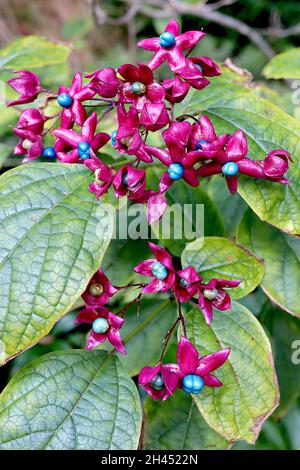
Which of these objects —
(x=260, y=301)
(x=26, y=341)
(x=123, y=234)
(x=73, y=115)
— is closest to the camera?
(x=26, y=341)

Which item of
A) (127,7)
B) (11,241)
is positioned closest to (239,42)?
(127,7)

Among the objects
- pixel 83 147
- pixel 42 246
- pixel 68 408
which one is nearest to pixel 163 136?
pixel 83 147

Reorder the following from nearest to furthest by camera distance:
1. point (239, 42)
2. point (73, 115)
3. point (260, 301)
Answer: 1. point (73, 115)
2. point (260, 301)
3. point (239, 42)

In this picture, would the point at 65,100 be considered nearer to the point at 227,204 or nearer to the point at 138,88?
the point at 138,88

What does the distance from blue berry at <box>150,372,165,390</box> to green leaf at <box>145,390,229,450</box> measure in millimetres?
208

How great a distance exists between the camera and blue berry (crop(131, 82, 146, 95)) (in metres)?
0.87

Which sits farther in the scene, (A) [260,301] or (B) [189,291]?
(A) [260,301]

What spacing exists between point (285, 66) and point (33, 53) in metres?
0.67

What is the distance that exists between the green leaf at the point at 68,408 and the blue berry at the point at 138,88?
49cm

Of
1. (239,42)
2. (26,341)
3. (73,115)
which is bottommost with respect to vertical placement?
(239,42)

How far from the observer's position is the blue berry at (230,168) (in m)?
0.89

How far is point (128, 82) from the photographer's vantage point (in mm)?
890
